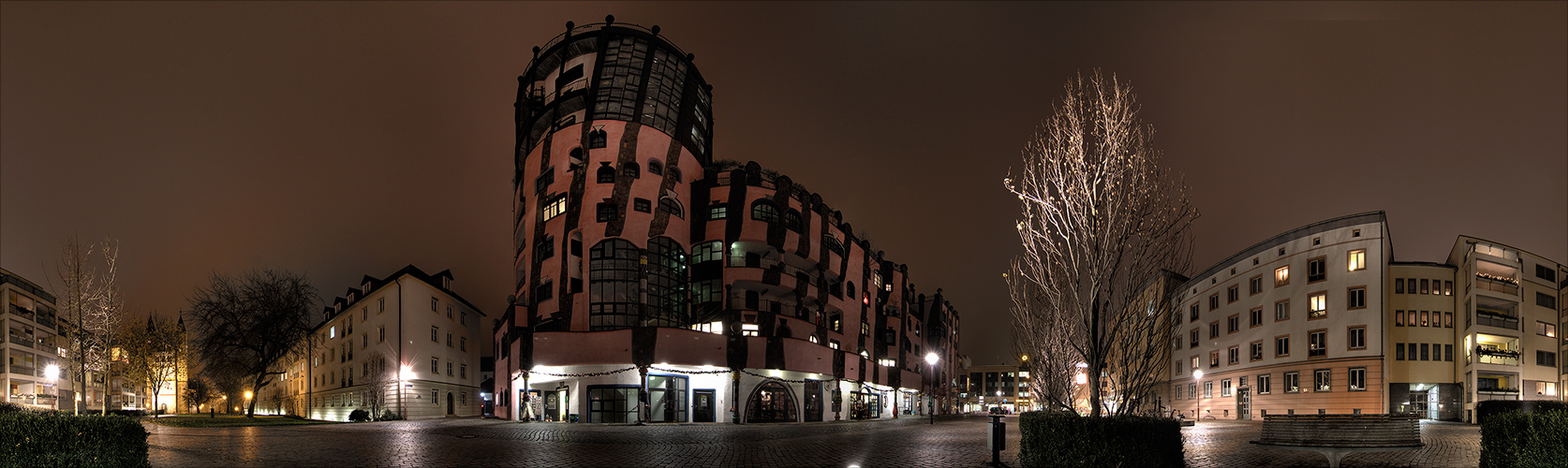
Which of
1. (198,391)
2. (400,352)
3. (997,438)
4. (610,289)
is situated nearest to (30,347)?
(198,391)

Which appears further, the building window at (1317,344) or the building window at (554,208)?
the building window at (1317,344)

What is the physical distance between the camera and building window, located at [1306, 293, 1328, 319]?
169ft

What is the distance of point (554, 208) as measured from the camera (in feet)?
167

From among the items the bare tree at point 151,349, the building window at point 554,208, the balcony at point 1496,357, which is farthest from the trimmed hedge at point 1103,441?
the bare tree at point 151,349

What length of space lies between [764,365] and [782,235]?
9.75 metres

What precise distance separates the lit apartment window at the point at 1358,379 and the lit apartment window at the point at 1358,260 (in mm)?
6442

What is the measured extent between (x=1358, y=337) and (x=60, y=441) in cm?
6086

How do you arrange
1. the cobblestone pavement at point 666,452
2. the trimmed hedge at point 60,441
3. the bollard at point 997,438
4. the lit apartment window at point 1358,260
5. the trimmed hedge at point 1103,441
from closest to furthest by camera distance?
the trimmed hedge at point 60,441 → the trimmed hedge at point 1103,441 → the bollard at point 997,438 → the cobblestone pavement at point 666,452 → the lit apartment window at point 1358,260

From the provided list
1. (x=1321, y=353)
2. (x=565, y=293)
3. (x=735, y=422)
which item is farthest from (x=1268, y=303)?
(x=565, y=293)

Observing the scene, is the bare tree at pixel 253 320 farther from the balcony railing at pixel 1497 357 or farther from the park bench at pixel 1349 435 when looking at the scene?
the balcony railing at pixel 1497 357

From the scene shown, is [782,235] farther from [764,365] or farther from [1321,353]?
[1321,353]

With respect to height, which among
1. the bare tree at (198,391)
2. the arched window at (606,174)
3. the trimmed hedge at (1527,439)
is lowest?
the bare tree at (198,391)

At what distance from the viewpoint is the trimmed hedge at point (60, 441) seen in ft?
39.5

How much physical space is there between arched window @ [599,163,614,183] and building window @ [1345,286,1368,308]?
47.9m
